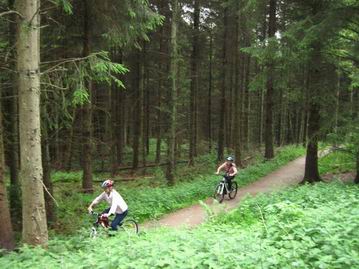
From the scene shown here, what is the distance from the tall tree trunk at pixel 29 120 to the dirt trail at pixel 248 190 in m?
4.00

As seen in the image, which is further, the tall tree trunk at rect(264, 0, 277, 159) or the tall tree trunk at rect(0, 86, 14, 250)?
the tall tree trunk at rect(264, 0, 277, 159)

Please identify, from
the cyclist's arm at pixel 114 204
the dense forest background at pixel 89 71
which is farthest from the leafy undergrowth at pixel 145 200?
the cyclist's arm at pixel 114 204

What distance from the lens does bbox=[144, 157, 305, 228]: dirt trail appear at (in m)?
13.6

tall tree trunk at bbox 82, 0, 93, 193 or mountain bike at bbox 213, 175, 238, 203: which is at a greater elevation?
tall tree trunk at bbox 82, 0, 93, 193

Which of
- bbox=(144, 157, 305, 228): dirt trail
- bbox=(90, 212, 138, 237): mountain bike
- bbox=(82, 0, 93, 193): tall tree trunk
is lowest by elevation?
bbox=(144, 157, 305, 228): dirt trail

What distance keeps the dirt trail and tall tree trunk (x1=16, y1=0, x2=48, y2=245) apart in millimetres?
3999

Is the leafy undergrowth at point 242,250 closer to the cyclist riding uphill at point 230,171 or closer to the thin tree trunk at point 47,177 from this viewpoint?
the thin tree trunk at point 47,177

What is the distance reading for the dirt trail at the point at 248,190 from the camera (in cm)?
1357

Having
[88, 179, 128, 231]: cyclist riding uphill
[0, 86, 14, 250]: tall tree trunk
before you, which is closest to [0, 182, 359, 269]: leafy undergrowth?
[0, 86, 14, 250]: tall tree trunk

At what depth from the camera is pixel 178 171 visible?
23.8 metres

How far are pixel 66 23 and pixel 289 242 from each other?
11035mm

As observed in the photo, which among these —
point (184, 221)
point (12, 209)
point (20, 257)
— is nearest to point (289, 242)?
point (20, 257)

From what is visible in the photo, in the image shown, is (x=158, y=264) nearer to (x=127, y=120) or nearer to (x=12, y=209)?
(x=12, y=209)

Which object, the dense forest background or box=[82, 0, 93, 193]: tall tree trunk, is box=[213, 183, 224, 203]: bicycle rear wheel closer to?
the dense forest background
